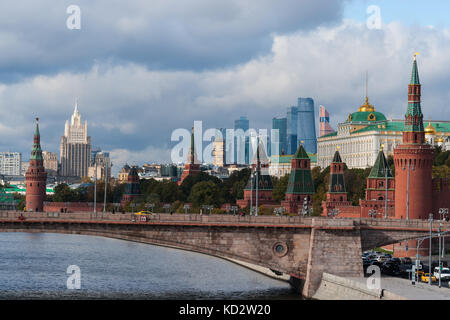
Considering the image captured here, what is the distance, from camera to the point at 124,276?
96188mm

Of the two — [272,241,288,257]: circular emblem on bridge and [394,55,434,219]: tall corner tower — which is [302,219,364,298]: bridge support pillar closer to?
[272,241,288,257]: circular emblem on bridge

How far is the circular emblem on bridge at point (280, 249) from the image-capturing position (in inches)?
3188

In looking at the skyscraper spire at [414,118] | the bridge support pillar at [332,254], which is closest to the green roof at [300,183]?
the skyscraper spire at [414,118]

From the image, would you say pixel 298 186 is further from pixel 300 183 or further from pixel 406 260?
pixel 406 260

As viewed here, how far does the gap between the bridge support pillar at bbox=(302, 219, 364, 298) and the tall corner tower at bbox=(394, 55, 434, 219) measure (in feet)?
141

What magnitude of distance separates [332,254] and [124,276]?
25.3m

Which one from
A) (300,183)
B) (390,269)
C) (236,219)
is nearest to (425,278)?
(390,269)

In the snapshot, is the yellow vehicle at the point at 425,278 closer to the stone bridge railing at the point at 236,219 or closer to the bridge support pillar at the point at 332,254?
the stone bridge railing at the point at 236,219

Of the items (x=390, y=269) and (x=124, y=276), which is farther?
(x=124, y=276)

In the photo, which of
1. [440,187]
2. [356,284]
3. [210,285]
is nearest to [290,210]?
[440,187]

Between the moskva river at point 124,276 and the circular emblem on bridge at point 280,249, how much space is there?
3.51m

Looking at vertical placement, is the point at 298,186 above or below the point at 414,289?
above
